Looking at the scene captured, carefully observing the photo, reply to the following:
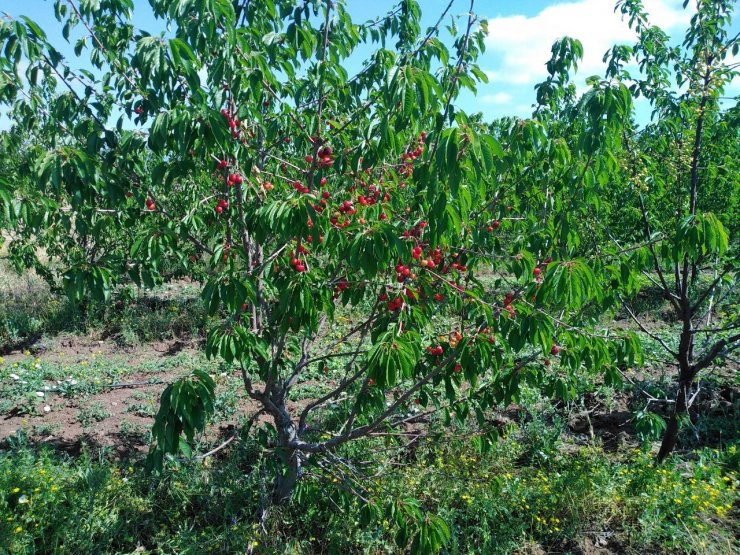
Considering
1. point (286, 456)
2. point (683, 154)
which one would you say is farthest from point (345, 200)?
point (683, 154)

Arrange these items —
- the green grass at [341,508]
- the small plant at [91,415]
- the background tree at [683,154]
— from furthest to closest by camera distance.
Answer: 1. the small plant at [91,415]
2. the background tree at [683,154]
3. the green grass at [341,508]

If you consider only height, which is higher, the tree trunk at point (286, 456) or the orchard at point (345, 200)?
the orchard at point (345, 200)

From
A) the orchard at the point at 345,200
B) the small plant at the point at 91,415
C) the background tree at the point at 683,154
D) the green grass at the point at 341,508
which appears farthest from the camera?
the small plant at the point at 91,415

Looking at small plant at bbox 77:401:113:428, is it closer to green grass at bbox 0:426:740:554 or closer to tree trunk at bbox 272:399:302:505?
green grass at bbox 0:426:740:554

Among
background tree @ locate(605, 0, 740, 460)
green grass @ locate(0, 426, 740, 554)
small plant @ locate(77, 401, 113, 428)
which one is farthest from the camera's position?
small plant @ locate(77, 401, 113, 428)

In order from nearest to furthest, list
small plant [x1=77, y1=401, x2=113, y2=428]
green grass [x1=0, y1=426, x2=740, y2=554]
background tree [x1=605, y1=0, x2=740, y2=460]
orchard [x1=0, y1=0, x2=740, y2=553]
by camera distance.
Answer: orchard [x1=0, y1=0, x2=740, y2=553] < green grass [x1=0, y1=426, x2=740, y2=554] < background tree [x1=605, y1=0, x2=740, y2=460] < small plant [x1=77, y1=401, x2=113, y2=428]

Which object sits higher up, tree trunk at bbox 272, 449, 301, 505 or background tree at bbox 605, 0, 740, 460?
background tree at bbox 605, 0, 740, 460

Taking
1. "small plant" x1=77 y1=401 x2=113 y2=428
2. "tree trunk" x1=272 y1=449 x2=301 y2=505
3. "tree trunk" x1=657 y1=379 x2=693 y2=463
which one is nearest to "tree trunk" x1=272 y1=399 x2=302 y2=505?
"tree trunk" x1=272 y1=449 x2=301 y2=505

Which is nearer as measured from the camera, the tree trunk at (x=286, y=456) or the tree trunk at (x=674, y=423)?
the tree trunk at (x=286, y=456)

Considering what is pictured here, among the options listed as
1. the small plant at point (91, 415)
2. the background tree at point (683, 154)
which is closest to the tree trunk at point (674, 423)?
the background tree at point (683, 154)

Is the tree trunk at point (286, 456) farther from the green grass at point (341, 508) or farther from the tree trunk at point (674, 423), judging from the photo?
the tree trunk at point (674, 423)

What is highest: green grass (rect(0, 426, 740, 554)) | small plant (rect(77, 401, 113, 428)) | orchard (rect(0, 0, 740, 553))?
orchard (rect(0, 0, 740, 553))

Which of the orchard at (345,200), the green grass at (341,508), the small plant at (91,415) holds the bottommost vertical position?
the green grass at (341,508)

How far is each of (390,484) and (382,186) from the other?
197 centimetres
